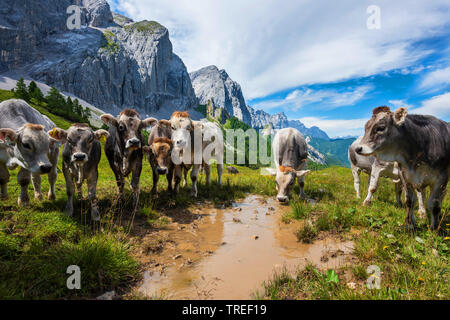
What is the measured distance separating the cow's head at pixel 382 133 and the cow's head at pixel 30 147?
23.0 ft

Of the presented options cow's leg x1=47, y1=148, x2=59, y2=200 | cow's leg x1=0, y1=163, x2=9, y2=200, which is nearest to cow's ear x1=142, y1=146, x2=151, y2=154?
cow's leg x1=47, y1=148, x2=59, y2=200

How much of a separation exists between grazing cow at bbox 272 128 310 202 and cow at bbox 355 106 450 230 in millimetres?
3269

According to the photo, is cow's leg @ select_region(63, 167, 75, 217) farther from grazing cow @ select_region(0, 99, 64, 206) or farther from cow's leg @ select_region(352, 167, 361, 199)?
cow's leg @ select_region(352, 167, 361, 199)

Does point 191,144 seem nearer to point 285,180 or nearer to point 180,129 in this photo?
point 180,129

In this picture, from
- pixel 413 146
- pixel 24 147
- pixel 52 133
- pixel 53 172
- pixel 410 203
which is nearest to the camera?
pixel 413 146

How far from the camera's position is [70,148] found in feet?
18.8

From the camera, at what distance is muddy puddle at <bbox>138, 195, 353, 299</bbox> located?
3.43 meters

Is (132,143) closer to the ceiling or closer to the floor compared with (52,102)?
closer to the floor

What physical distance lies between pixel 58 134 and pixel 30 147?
684 mm

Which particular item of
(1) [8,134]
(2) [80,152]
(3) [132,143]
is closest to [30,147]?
(1) [8,134]

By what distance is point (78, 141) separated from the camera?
5.43m

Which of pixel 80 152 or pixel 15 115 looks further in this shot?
pixel 15 115
